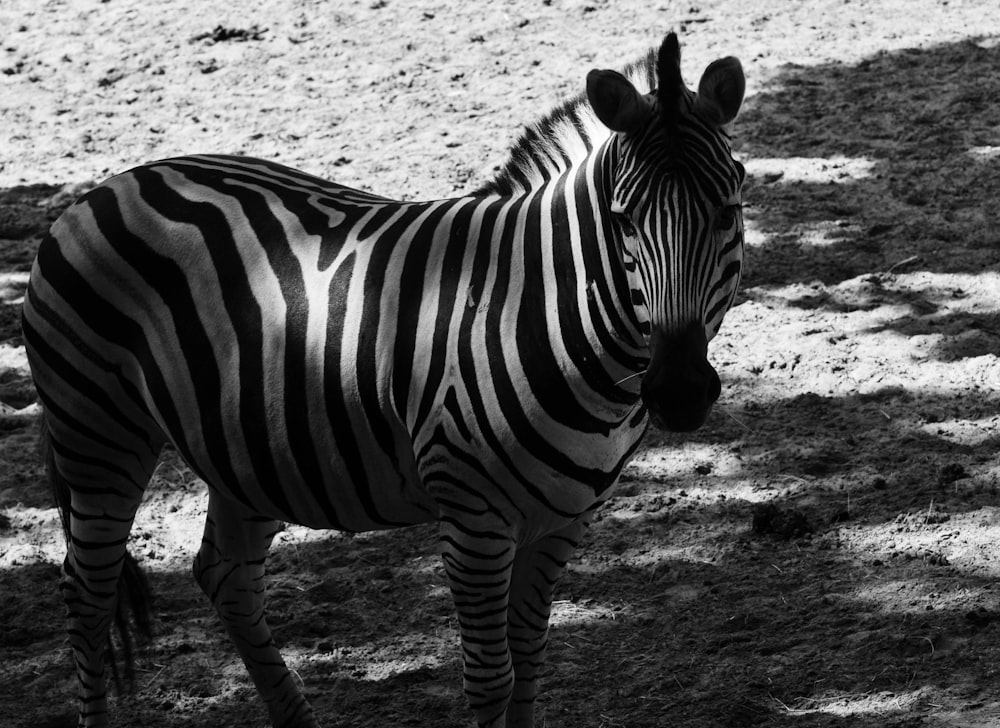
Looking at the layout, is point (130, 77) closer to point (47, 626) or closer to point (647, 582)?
point (47, 626)

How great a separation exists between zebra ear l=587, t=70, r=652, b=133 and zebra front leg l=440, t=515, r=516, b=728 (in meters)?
1.13

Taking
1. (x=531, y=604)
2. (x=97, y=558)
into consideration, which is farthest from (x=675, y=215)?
(x=97, y=558)

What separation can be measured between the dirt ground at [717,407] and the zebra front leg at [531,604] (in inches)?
11.3

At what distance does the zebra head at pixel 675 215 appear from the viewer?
2971 mm

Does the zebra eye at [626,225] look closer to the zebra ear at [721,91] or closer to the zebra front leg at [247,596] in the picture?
the zebra ear at [721,91]

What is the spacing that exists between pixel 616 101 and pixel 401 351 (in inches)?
36.4

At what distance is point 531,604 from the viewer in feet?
12.7

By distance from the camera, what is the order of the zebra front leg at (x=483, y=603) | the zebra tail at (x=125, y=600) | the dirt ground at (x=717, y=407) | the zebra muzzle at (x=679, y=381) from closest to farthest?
the zebra muzzle at (x=679, y=381) < the zebra front leg at (x=483, y=603) < the zebra tail at (x=125, y=600) < the dirt ground at (x=717, y=407)

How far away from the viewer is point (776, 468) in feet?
17.7

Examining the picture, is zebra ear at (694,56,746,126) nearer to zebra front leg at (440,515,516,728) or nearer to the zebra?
the zebra

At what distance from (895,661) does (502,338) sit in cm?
193

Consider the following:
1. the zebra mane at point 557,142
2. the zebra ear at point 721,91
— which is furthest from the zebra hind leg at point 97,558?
the zebra ear at point 721,91

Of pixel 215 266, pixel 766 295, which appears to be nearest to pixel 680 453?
pixel 766 295

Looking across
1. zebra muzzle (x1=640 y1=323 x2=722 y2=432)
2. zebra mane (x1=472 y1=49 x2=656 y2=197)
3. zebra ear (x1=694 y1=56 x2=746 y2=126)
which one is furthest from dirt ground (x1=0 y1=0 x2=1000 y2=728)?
zebra ear (x1=694 y1=56 x2=746 y2=126)
